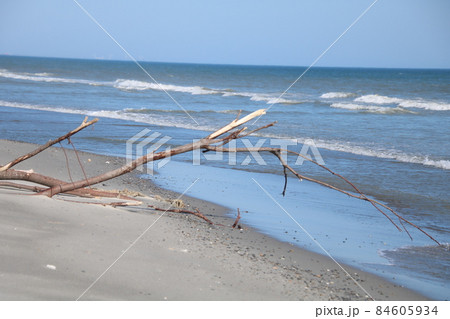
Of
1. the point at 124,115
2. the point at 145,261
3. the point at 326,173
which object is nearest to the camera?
the point at 145,261

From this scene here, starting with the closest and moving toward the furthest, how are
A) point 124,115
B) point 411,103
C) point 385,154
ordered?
point 385,154 < point 124,115 < point 411,103

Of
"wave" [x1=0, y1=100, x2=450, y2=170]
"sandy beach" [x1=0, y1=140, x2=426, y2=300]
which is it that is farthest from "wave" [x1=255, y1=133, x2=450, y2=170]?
"sandy beach" [x1=0, y1=140, x2=426, y2=300]

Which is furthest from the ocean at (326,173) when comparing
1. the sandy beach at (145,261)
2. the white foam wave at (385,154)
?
the sandy beach at (145,261)

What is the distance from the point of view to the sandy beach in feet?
12.2

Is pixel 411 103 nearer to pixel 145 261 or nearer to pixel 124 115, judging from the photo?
pixel 124 115

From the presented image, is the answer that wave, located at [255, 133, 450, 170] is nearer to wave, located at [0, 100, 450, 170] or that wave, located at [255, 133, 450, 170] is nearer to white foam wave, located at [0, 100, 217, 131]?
wave, located at [0, 100, 450, 170]

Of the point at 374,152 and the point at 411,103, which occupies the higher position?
the point at 411,103

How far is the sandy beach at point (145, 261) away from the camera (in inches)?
147

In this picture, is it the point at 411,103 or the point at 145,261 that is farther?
the point at 411,103

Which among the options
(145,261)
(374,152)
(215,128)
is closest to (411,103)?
(215,128)

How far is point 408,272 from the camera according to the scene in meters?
5.02

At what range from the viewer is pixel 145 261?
4277 millimetres

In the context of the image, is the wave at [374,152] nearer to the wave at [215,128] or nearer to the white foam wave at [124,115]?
the wave at [215,128]
